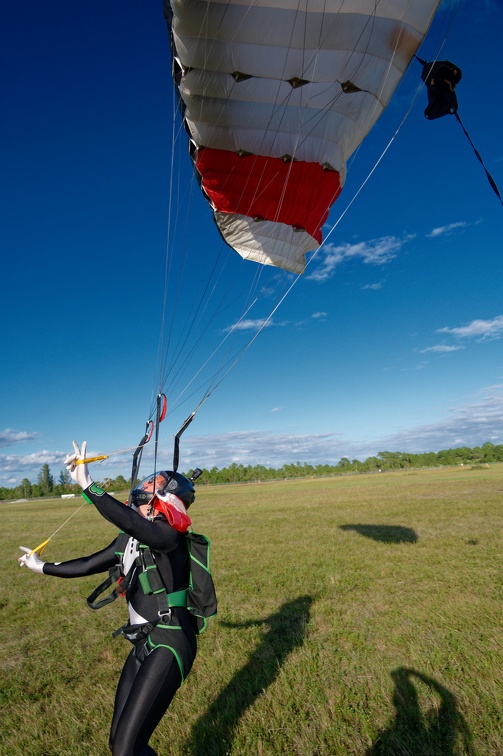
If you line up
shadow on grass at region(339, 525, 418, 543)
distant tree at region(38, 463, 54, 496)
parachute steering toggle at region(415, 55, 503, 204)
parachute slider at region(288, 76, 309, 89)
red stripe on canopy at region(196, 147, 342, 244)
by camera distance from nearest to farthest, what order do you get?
1. parachute steering toggle at region(415, 55, 503, 204)
2. parachute slider at region(288, 76, 309, 89)
3. red stripe on canopy at region(196, 147, 342, 244)
4. shadow on grass at region(339, 525, 418, 543)
5. distant tree at region(38, 463, 54, 496)

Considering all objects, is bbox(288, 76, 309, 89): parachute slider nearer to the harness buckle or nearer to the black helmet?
the black helmet

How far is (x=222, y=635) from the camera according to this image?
643cm

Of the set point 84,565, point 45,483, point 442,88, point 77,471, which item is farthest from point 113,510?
point 45,483

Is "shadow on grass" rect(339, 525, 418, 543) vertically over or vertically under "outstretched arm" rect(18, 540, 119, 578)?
under

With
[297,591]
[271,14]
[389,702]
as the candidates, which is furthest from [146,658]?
[271,14]

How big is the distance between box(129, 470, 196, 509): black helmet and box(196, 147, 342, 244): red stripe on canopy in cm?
544

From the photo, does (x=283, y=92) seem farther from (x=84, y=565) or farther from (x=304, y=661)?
(x=304, y=661)

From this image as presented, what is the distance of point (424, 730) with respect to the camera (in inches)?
146

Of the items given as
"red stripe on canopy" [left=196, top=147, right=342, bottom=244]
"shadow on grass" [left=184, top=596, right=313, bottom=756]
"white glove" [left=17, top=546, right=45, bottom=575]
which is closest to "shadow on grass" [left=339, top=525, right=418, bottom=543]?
"shadow on grass" [left=184, top=596, right=313, bottom=756]

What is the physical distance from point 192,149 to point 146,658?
7.78 meters

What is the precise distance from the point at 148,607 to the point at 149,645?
26 centimetres

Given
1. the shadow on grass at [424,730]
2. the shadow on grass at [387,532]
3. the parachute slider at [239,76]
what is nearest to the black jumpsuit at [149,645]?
the shadow on grass at [424,730]

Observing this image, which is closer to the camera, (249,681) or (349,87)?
(249,681)

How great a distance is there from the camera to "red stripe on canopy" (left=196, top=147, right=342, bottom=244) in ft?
24.9
